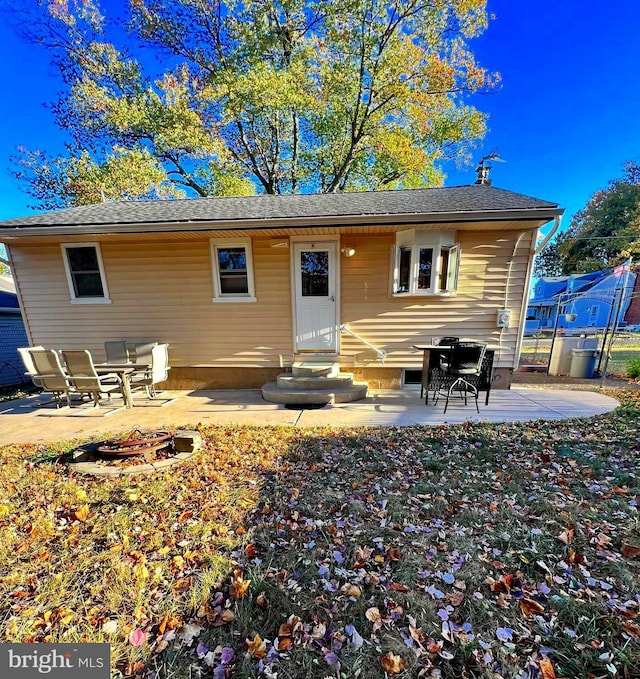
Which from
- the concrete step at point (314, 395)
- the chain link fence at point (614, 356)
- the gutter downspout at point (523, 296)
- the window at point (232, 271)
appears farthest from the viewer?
the chain link fence at point (614, 356)

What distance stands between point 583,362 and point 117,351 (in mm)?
10825

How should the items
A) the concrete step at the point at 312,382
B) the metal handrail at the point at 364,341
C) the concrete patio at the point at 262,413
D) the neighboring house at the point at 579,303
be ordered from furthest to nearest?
the neighboring house at the point at 579,303 → the metal handrail at the point at 364,341 → the concrete step at the point at 312,382 → the concrete patio at the point at 262,413

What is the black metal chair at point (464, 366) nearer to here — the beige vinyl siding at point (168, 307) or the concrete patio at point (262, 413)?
the concrete patio at point (262, 413)

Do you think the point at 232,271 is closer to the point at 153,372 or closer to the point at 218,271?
the point at 218,271

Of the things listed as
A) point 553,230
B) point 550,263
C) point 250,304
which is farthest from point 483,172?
point 550,263

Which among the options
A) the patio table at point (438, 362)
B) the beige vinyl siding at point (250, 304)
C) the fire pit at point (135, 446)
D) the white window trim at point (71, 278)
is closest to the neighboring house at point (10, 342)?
the beige vinyl siding at point (250, 304)

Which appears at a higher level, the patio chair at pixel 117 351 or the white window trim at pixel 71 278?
the white window trim at pixel 71 278

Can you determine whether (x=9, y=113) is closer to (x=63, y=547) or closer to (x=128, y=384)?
(x=128, y=384)

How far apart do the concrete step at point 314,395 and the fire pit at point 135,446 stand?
2305 mm

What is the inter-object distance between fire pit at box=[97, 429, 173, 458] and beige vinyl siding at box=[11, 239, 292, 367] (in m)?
3.09

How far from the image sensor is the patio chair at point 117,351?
6.31 metres

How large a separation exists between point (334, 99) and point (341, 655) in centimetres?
1520

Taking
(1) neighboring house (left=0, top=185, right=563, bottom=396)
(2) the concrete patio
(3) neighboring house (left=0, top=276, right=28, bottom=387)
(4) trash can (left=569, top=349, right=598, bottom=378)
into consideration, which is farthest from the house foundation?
(3) neighboring house (left=0, top=276, right=28, bottom=387)

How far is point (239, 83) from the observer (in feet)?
35.3
